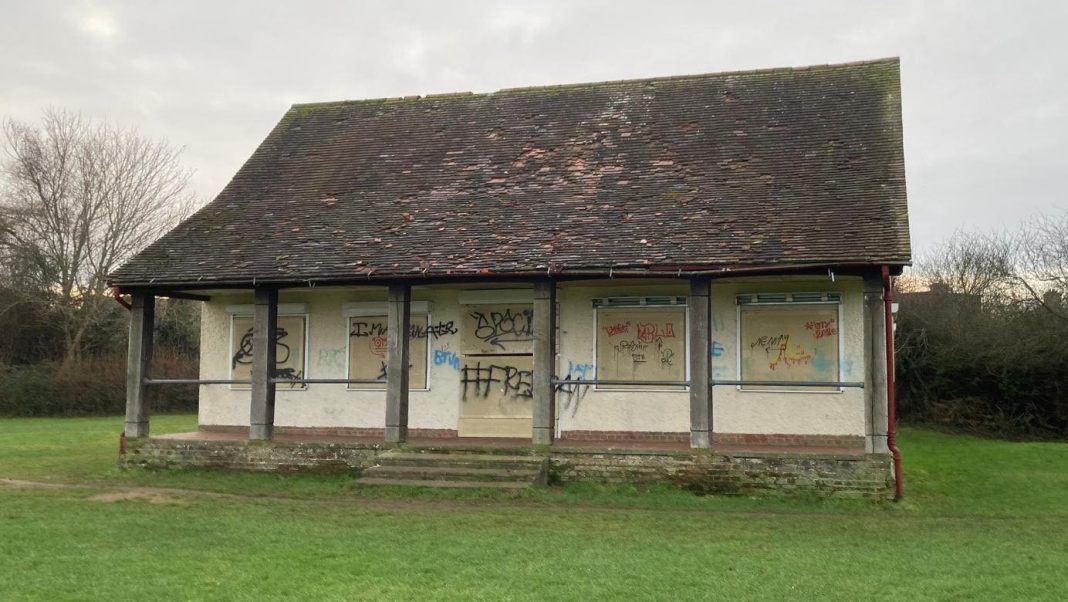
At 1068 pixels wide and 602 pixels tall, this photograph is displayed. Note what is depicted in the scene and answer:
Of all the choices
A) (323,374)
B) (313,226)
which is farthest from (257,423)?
(313,226)

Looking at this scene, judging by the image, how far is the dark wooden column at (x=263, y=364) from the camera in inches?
585

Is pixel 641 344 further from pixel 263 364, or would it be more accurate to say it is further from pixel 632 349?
pixel 263 364

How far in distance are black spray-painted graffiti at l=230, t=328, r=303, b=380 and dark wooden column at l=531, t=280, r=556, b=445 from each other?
16.2 ft

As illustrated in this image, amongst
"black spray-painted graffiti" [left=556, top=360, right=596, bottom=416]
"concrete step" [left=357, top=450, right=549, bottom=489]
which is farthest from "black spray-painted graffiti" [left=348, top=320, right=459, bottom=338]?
"concrete step" [left=357, top=450, right=549, bottom=489]

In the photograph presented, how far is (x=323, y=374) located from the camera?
54.1ft

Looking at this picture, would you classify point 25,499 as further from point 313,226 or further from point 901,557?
point 901,557

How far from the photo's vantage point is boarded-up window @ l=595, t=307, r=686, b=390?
15.0 meters

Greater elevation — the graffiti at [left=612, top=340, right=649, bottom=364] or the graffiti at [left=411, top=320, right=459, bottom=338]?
the graffiti at [left=411, top=320, right=459, bottom=338]

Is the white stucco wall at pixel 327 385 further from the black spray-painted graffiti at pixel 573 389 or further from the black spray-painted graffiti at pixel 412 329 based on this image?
the black spray-painted graffiti at pixel 573 389

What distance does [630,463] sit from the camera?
1322 centimetres

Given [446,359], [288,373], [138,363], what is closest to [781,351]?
[446,359]

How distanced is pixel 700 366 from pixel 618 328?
2331 mm

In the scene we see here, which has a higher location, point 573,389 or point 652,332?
point 652,332

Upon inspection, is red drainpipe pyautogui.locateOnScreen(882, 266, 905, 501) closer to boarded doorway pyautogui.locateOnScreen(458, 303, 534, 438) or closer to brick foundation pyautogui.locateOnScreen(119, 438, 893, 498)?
brick foundation pyautogui.locateOnScreen(119, 438, 893, 498)
